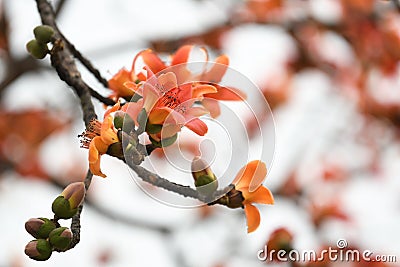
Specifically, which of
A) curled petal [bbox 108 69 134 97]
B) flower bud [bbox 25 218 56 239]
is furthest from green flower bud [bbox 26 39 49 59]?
flower bud [bbox 25 218 56 239]

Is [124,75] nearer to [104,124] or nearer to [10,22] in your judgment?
[104,124]

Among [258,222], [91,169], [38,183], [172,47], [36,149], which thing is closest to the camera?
[91,169]

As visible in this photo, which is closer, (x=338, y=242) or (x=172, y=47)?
(x=338, y=242)

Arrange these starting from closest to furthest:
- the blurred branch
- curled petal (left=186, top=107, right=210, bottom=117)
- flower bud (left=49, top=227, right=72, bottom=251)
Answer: flower bud (left=49, top=227, right=72, bottom=251)
curled petal (left=186, top=107, right=210, bottom=117)
the blurred branch

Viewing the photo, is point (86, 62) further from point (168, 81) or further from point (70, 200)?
Answer: point (70, 200)

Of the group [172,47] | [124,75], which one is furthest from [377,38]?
[124,75]

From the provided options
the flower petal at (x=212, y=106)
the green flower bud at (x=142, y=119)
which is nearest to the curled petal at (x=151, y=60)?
the flower petal at (x=212, y=106)

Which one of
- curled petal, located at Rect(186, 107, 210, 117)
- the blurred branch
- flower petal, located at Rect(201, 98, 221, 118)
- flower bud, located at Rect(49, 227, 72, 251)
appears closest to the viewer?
flower bud, located at Rect(49, 227, 72, 251)

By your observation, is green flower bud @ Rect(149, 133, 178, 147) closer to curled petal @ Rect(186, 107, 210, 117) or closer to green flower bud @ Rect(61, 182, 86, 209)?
curled petal @ Rect(186, 107, 210, 117)

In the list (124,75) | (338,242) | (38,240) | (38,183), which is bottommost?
(38,240)
